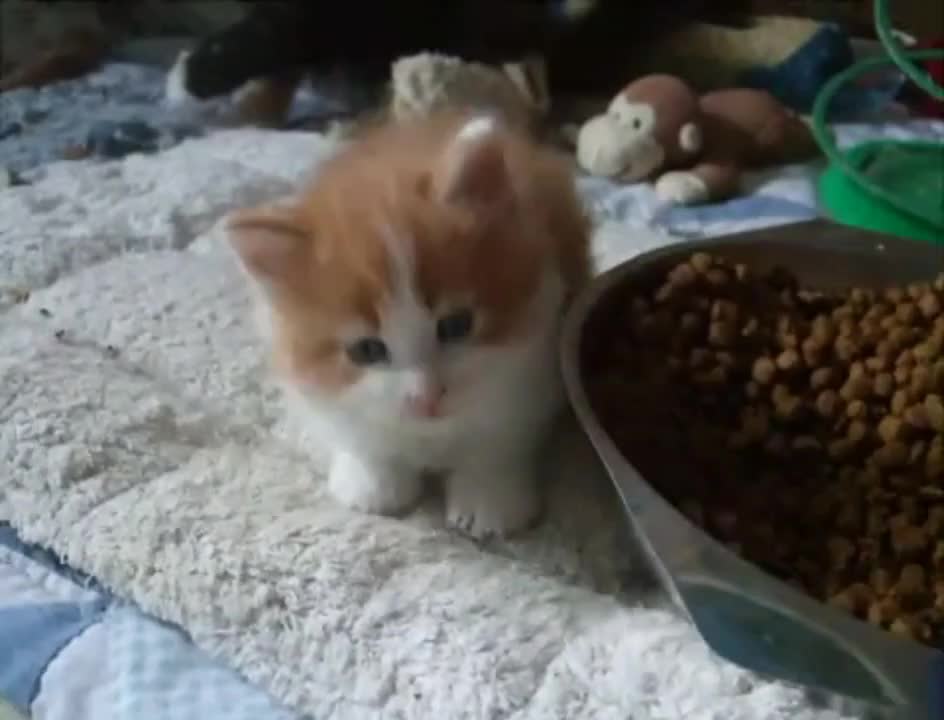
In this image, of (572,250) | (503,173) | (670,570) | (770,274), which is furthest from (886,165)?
(670,570)

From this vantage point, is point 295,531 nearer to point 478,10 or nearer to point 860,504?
point 860,504

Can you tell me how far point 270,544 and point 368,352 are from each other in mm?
168

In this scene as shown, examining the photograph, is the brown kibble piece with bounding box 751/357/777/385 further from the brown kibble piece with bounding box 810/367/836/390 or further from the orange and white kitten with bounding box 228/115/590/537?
the orange and white kitten with bounding box 228/115/590/537

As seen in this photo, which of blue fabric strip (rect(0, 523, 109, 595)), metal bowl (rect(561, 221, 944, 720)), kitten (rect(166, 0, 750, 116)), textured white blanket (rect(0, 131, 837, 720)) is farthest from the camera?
kitten (rect(166, 0, 750, 116))

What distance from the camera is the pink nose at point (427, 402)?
0.95 meters

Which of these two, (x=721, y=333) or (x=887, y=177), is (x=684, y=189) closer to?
(x=887, y=177)

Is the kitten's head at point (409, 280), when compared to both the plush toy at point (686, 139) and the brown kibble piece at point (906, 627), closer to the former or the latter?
the brown kibble piece at point (906, 627)

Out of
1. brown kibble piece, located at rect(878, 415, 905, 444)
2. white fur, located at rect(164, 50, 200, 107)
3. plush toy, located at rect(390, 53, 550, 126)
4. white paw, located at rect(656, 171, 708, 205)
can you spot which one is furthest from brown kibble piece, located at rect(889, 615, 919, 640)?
white fur, located at rect(164, 50, 200, 107)

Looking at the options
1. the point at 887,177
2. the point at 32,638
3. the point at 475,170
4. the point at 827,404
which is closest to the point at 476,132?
the point at 475,170

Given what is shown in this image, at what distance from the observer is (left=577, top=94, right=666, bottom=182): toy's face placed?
171 centimetres

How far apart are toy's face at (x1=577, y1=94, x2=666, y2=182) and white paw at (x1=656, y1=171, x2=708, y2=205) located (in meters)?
0.04

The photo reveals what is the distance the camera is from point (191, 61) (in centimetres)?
189

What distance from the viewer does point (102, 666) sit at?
0.96 m

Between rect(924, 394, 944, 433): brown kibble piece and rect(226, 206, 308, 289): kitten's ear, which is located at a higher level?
rect(226, 206, 308, 289): kitten's ear
